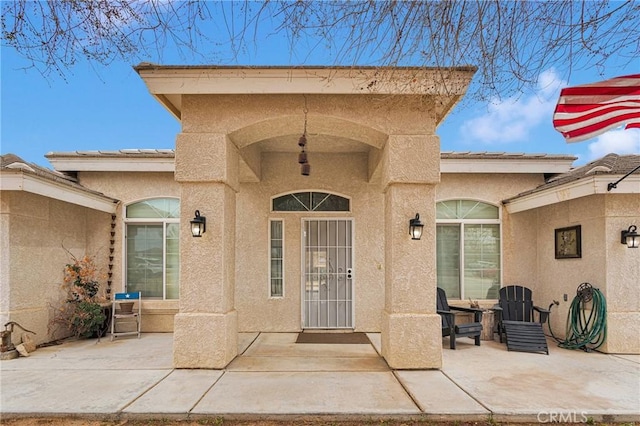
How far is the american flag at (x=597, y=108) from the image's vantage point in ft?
15.0

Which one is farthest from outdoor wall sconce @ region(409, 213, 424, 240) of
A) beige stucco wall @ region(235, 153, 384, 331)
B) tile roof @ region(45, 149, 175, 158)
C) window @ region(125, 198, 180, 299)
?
tile roof @ region(45, 149, 175, 158)

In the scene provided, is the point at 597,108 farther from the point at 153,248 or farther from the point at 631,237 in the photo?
the point at 153,248

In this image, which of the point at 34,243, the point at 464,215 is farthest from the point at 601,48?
the point at 34,243

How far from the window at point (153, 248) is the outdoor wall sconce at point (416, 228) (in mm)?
5218

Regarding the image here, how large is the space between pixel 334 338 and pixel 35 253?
218 inches

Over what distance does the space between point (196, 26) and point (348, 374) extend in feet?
14.4

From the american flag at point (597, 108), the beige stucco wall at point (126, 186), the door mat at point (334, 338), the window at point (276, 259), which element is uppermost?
the american flag at point (597, 108)

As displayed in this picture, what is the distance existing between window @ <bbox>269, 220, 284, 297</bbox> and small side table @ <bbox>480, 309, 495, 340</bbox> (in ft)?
13.1

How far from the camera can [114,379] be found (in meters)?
4.91

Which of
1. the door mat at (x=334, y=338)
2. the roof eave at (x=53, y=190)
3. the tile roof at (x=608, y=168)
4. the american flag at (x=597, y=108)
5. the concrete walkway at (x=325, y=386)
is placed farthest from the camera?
the door mat at (x=334, y=338)

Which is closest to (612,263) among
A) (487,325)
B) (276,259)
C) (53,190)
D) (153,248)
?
(487,325)

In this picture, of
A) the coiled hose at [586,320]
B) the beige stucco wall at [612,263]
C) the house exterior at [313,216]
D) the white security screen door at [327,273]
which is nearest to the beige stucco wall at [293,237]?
the house exterior at [313,216]

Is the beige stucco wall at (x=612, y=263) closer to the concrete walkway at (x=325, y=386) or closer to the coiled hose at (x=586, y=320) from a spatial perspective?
the coiled hose at (x=586, y=320)

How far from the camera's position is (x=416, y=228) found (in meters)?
5.30
